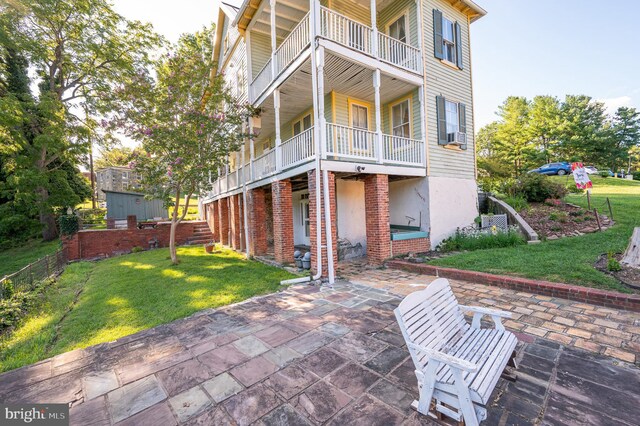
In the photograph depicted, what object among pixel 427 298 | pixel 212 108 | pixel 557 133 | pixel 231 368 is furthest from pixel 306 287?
pixel 557 133

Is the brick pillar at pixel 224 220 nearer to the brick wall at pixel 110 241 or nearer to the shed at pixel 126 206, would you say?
the brick wall at pixel 110 241

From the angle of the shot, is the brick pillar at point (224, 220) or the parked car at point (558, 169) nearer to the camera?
the brick pillar at point (224, 220)

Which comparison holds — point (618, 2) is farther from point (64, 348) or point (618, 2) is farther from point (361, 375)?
point (64, 348)

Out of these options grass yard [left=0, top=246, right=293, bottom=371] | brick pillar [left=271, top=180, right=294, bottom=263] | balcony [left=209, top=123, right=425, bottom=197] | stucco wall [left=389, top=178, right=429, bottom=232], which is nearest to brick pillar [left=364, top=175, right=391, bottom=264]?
balcony [left=209, top=123, right=425, bottom=197]

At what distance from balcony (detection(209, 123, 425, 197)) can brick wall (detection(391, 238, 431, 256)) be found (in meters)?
2.61

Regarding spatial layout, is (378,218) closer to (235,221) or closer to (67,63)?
(235,221)

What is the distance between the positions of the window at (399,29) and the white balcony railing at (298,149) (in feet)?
18.9

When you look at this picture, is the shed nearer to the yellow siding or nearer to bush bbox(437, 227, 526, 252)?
the yellow siding

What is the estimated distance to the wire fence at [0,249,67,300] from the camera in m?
6.20

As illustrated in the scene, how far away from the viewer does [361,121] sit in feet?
35.1

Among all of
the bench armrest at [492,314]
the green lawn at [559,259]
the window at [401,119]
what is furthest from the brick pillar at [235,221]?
the bench armrest at [492,314]

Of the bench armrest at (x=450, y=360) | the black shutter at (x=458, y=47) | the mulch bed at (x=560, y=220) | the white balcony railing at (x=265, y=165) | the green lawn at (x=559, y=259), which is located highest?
the black shutter at (x=458, y=47)

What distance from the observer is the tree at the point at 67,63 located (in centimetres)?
1322

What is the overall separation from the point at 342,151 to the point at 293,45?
3.88m
